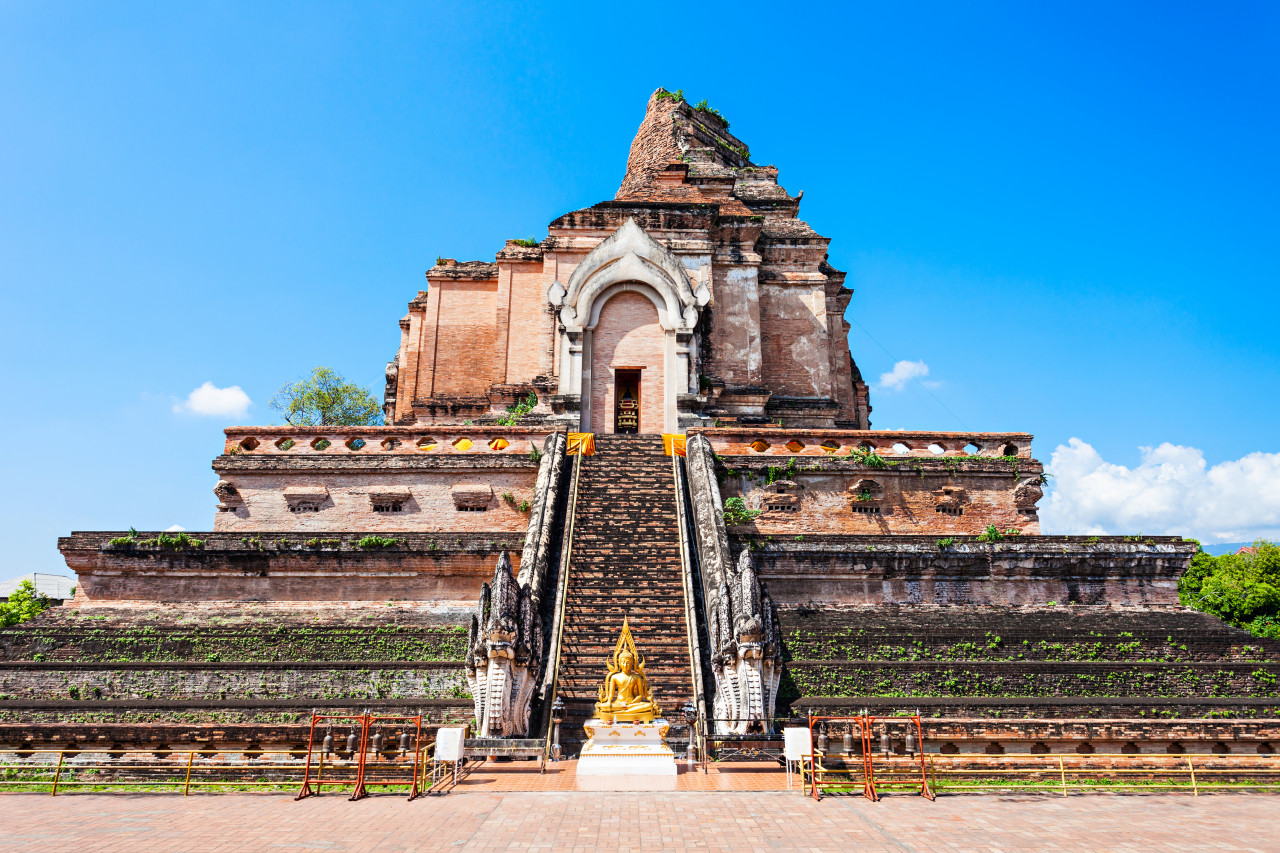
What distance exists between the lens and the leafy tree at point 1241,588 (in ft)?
89.7

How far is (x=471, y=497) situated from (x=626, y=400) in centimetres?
645

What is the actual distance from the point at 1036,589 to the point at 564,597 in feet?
30.2

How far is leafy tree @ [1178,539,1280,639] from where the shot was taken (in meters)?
27.3

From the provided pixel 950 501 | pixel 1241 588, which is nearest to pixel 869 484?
pixel 950 501

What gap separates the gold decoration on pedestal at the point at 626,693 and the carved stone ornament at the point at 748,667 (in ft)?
3.30

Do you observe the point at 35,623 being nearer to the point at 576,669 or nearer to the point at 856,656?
the point at 576,669

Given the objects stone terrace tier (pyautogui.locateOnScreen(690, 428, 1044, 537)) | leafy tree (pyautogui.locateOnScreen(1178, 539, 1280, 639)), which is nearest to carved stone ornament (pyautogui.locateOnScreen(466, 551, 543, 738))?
stone terrace tier (pyautogui.locateOnScreen(690, 428, 1044, 537))

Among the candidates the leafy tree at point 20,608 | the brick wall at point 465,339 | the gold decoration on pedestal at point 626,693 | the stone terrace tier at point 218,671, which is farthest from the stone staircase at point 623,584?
the leafy tree at point 20,608

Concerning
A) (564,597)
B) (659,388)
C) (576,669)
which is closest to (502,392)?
(659,388)

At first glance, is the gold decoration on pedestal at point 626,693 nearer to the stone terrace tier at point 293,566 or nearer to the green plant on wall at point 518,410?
the stone terrace tier at point 293,566

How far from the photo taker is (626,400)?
2325cm

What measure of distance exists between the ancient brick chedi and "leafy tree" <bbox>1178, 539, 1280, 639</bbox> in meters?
13.4

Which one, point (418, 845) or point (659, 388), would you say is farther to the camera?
point (659, 388)

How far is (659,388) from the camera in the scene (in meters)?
23.0
